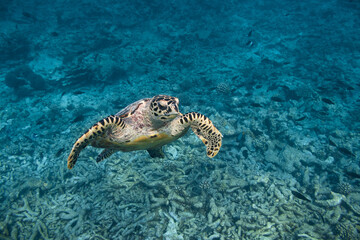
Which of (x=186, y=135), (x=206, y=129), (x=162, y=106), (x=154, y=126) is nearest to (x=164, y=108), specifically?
(x=162, y=106)

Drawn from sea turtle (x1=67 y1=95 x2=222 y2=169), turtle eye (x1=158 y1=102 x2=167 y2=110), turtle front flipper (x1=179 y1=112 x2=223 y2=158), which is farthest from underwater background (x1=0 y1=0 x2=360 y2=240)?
turtle eye (x1=158 y1=102 x2=167 y2=110)

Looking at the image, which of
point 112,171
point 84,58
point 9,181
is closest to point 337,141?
point 112,171

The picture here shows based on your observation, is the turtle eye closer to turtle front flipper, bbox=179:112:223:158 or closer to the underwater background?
turtle front flipper, bbox=179:112:223:158

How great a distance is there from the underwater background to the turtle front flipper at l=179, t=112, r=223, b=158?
184 centimetres

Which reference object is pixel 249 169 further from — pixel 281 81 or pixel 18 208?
pixel 281 81

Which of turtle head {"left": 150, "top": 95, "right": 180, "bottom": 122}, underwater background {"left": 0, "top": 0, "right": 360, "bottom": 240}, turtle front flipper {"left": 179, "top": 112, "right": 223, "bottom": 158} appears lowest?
underwater background {"left": 0, "top": 0, "right": 360, "bottom": 240}

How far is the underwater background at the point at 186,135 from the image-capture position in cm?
445

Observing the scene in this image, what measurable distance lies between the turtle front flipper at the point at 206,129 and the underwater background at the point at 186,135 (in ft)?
6.05

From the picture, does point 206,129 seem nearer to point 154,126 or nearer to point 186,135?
point 154,126

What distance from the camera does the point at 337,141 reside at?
22.4ft

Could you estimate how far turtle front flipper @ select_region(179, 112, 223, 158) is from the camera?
3.24 m

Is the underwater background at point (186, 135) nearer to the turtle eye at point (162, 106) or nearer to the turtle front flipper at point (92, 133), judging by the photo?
the turtle front flipper at point (92, 133)

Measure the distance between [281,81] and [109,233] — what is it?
1199cm

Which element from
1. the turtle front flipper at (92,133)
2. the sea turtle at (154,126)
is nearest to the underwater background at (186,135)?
the sea turtle at (154,126)
